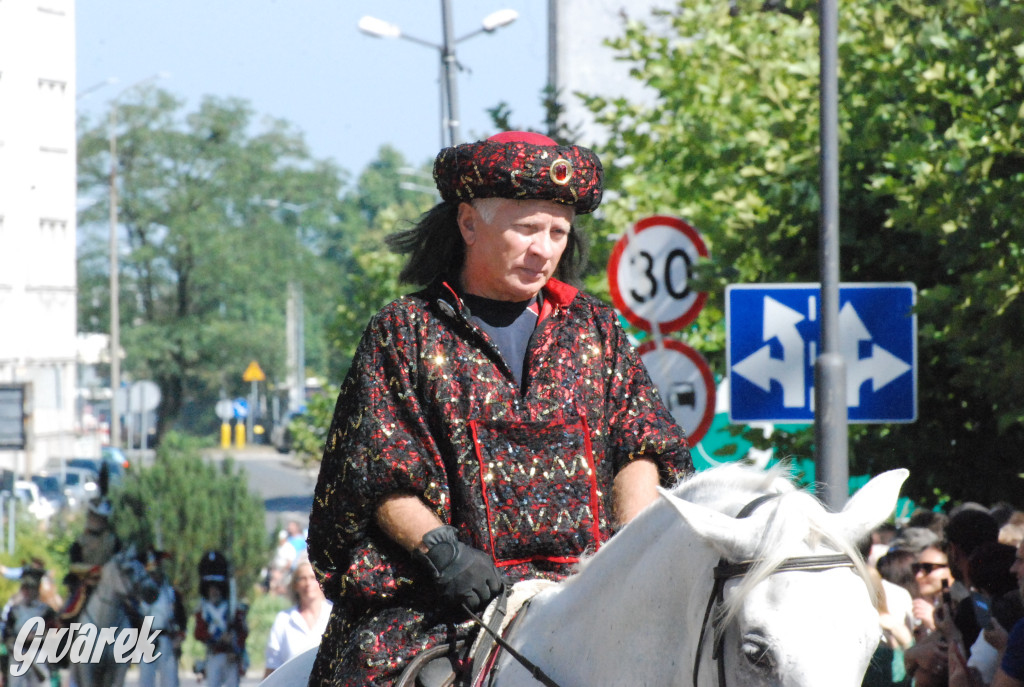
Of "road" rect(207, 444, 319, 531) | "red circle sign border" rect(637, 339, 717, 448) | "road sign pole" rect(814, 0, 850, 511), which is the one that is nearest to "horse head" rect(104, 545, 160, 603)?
"red circle sign border" rect(637, 339, 717, 448)

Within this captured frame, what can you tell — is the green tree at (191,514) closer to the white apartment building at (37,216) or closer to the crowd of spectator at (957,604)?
the white apartment building at (37,216)

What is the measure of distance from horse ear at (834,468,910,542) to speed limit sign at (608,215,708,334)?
5.18 meters

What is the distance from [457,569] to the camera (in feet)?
10.8

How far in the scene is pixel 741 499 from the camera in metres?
2.99

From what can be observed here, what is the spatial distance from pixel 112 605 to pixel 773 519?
1137cm

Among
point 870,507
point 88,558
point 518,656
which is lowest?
point 88,558

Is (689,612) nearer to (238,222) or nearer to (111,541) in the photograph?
(111,541)

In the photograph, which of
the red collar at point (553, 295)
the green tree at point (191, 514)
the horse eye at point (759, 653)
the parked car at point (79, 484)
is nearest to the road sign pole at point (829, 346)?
the red collar at point (553, 295)

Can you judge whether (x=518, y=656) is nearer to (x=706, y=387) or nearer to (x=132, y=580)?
(x=706, y=387)

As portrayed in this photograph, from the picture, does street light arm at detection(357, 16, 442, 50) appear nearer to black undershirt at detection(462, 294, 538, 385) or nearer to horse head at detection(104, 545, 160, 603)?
horse head at detection(104, 545, 160, 603)

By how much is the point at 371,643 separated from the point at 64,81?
1115 cm

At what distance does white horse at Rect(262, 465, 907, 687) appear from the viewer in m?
2.71

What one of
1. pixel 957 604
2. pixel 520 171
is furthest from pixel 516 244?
pixel 957 604

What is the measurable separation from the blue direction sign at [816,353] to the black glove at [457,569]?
4.59m
